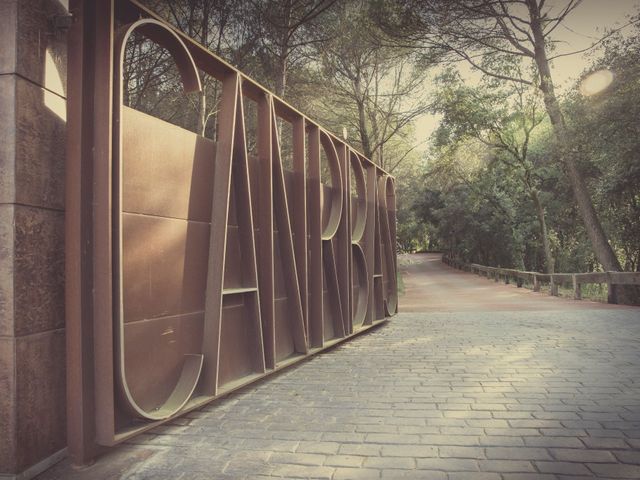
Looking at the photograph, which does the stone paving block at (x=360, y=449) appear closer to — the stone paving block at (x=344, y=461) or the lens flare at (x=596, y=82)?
the stone paving block at (x=344, y=461)

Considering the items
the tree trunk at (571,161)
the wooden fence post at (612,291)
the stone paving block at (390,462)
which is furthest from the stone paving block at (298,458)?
the tree trunk at (571,161)

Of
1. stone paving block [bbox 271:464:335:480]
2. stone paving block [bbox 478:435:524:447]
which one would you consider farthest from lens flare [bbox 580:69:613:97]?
stone paving block [bbox 271:464:335:480]

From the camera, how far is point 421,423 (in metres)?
3.87

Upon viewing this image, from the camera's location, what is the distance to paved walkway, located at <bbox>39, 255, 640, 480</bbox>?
304 centimetres

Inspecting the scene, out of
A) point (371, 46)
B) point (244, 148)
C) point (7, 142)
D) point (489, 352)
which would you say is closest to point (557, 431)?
point (489, 352)

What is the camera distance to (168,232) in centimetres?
405

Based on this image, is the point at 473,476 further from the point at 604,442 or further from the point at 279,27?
the point at 279,27

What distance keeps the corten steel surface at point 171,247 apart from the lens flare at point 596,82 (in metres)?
11.8

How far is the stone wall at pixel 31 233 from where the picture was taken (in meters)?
2.87

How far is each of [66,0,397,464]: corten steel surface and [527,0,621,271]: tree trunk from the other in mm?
13347

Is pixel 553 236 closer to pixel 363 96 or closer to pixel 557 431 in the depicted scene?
pixel 363 96

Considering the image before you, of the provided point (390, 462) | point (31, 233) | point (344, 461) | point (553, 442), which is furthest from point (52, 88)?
point (553, 442)

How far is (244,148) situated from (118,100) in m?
1.78

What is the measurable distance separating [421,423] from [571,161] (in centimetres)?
1583
